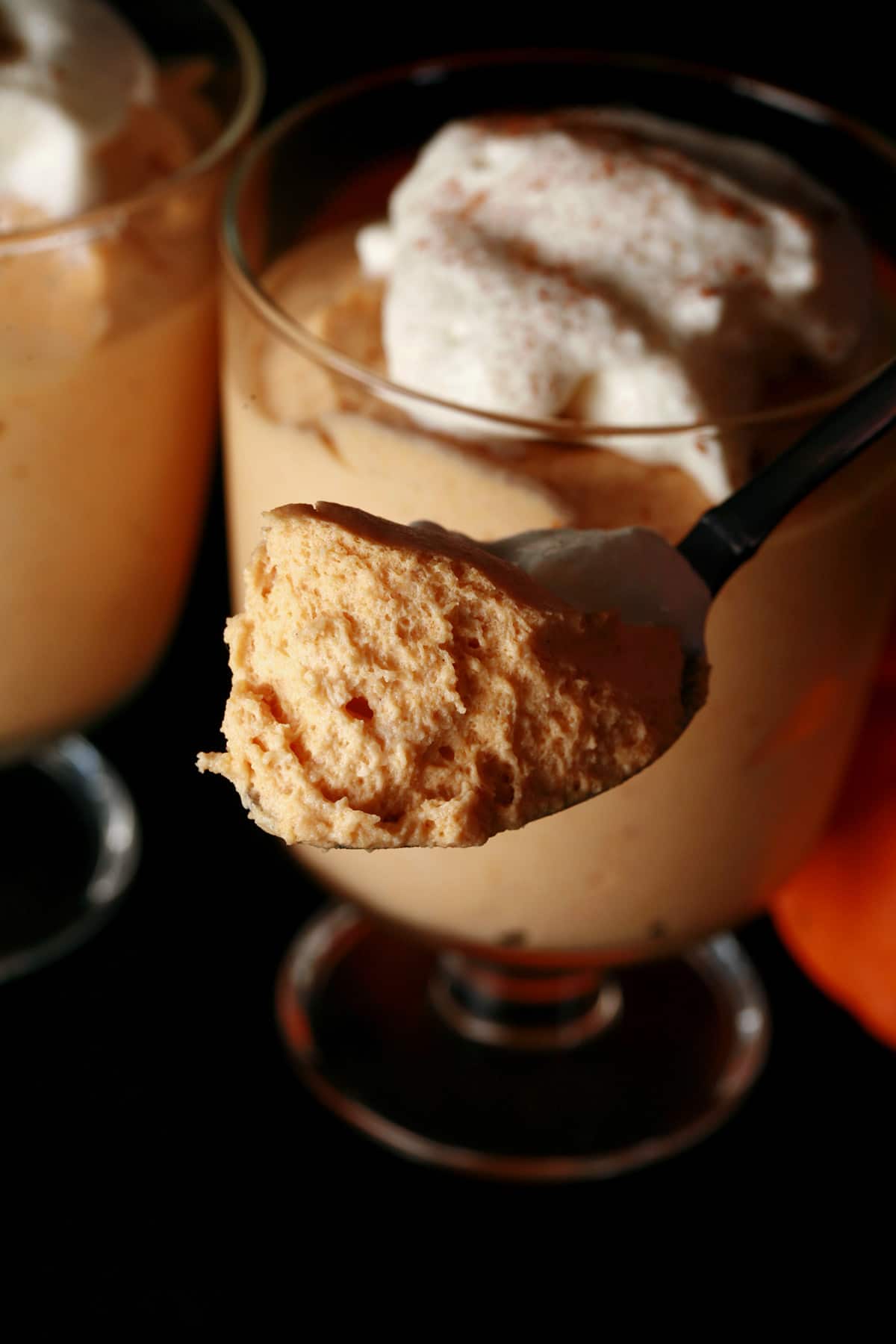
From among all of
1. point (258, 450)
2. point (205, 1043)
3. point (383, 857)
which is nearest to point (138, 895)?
point (205, 1043)

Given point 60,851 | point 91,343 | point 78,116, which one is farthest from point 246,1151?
point 78,116

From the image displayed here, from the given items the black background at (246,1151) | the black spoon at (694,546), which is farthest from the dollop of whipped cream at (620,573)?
the black background at (246,1151)

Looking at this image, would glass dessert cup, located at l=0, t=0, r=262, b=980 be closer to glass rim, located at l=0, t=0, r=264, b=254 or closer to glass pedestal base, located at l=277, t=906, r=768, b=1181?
glass rim, located at l=0, t=0, r=264, b=254

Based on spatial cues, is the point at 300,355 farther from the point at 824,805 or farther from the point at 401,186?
the point at 824,805

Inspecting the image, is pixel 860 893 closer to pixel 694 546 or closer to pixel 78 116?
pixel 694 546

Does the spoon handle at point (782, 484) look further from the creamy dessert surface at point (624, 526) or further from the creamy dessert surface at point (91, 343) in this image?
the creamy dessert surface at point (91, 343)

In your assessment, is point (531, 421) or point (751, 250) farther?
point (751, 250)
